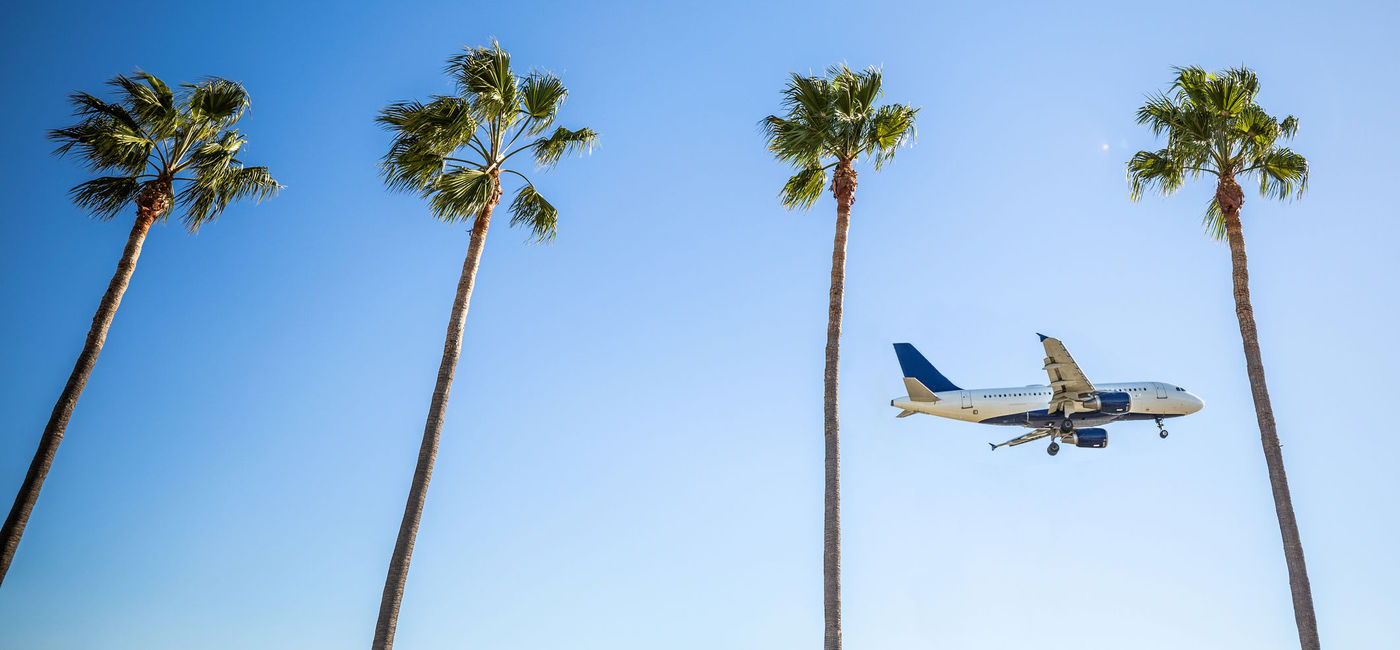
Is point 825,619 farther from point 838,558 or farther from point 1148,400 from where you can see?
point 1148,400

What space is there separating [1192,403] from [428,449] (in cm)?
3766

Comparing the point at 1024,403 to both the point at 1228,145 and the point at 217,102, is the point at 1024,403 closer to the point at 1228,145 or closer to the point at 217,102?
the point at 1228,145

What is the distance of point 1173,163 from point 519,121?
49.9 ft

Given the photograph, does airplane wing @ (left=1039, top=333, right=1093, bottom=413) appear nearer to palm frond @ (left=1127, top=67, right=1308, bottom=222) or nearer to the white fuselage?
the white fuselage

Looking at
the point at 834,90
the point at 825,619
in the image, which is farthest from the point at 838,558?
the point at 834,90

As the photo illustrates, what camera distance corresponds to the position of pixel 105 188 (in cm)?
1936

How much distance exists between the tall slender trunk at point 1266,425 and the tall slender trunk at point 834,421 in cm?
781

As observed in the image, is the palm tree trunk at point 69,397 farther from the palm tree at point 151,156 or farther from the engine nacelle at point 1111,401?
the engine nacelle at point 1111,401

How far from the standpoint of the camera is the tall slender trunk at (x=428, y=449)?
13.5 meters

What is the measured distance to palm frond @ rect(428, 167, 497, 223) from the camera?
17562 millimetres

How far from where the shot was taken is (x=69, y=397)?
54.3 ft

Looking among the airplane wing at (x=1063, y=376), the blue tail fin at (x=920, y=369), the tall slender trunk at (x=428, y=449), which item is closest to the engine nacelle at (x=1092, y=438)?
the airplane wing at (x=1063, y=376)

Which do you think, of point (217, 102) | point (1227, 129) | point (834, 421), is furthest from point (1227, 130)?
point (217, 102)

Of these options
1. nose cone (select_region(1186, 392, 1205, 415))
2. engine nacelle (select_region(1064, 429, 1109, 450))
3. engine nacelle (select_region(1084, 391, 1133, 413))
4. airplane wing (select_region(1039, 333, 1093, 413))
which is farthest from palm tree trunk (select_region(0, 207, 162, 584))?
nose cone (select_region(1186, 392, 1205, 415))
